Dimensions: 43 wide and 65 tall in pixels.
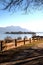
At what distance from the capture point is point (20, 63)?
10.7m

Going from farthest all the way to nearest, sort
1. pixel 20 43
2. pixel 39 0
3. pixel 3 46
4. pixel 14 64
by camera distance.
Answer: pixel 20 43 < pixel 3 46 < pixel 39 0 < pixel 14 64

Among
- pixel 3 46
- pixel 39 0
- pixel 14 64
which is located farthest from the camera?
pixel 3 46

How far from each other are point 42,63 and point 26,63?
945mm

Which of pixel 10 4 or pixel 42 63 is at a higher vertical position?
pixel 10 4

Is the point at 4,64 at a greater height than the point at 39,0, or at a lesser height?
lesser

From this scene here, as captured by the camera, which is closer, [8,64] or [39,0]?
[8,64]

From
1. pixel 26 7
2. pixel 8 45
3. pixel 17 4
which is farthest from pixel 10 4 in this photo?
pixel 8 45

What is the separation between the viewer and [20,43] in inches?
901

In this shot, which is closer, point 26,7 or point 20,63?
point 20,63

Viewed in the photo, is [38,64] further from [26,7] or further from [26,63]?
[26,7]

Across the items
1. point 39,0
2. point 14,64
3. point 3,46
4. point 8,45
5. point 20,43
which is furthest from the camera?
point 20,43

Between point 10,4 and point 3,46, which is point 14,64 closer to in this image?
point 10,4

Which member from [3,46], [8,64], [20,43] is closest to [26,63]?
[8,64]

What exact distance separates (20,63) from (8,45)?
9240 millimetres
